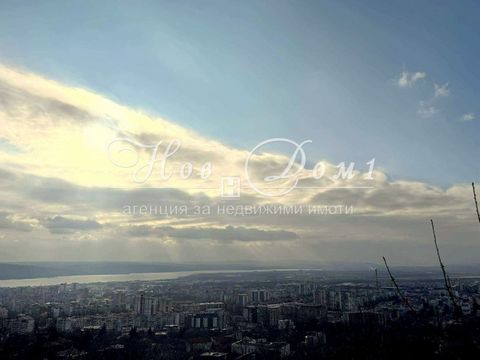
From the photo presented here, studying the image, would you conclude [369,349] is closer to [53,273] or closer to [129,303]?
A: [129,303]

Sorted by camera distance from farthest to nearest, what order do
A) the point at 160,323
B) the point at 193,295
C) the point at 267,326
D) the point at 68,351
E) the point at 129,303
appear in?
the point at 193,295, the point at 129,303, the point at 160,323, the point at 267,326, the point at 68,351

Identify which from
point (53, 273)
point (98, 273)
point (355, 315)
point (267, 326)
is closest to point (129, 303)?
point (267, 326)

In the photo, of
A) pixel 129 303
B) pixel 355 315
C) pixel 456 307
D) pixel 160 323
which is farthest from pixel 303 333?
pixel 456 307

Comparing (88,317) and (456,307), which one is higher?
(456,307)

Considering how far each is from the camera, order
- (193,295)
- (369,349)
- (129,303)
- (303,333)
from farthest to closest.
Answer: (193,295), (129,303), (303,333), (369,349)

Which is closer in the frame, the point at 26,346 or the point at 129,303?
the point at 26,346

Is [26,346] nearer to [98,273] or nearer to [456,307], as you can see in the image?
[456,307]

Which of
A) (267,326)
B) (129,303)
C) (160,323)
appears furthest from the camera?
(129,303)

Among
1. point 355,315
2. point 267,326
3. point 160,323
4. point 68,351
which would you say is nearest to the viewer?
point 68,351

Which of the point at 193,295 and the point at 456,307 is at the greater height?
the point at 456,307
